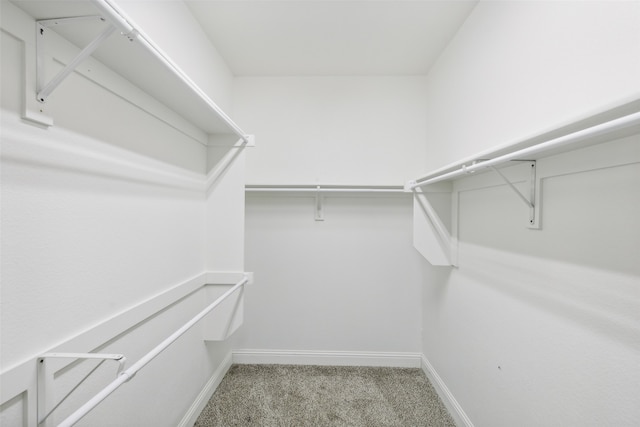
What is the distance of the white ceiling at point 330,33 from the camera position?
58.6 inches

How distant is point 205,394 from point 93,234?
1.39 m

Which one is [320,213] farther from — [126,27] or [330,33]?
[126,27]

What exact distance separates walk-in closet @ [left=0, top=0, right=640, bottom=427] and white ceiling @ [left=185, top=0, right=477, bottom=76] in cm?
2

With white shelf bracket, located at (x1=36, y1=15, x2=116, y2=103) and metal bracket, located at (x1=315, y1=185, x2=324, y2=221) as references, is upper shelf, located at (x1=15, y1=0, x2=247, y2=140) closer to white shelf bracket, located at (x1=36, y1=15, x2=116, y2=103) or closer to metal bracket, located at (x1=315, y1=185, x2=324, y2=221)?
white shelf bracket, located at (x1=36, y1=15, x2=116, y2=103)

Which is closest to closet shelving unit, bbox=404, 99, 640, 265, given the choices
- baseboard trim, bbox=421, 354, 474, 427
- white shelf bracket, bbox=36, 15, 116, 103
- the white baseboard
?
baseboard trim, bbox=421, 354, 474, 427

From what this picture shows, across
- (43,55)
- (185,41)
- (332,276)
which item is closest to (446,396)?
(332,276)

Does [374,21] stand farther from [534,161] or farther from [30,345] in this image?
[30,345]

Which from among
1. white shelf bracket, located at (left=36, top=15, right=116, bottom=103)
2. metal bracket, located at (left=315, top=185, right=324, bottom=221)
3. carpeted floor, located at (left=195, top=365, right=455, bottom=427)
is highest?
white shelf bracket, located at (left=36, top=15, right=116, bottom=103)

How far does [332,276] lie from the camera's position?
2.24 metres

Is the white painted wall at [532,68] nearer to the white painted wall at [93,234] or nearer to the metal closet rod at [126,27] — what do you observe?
the metal closet rod at [126,27]

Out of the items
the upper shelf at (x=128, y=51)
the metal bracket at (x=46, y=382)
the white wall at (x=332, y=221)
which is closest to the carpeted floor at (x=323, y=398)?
the white wall at (x=332, y=221)

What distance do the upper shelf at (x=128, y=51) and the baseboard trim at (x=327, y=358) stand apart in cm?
188

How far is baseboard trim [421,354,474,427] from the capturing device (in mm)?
1557

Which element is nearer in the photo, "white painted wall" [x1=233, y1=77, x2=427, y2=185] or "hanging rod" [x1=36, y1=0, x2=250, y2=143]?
"hanging rod" [x1=36, y1=0, x2=250, y2=143]
